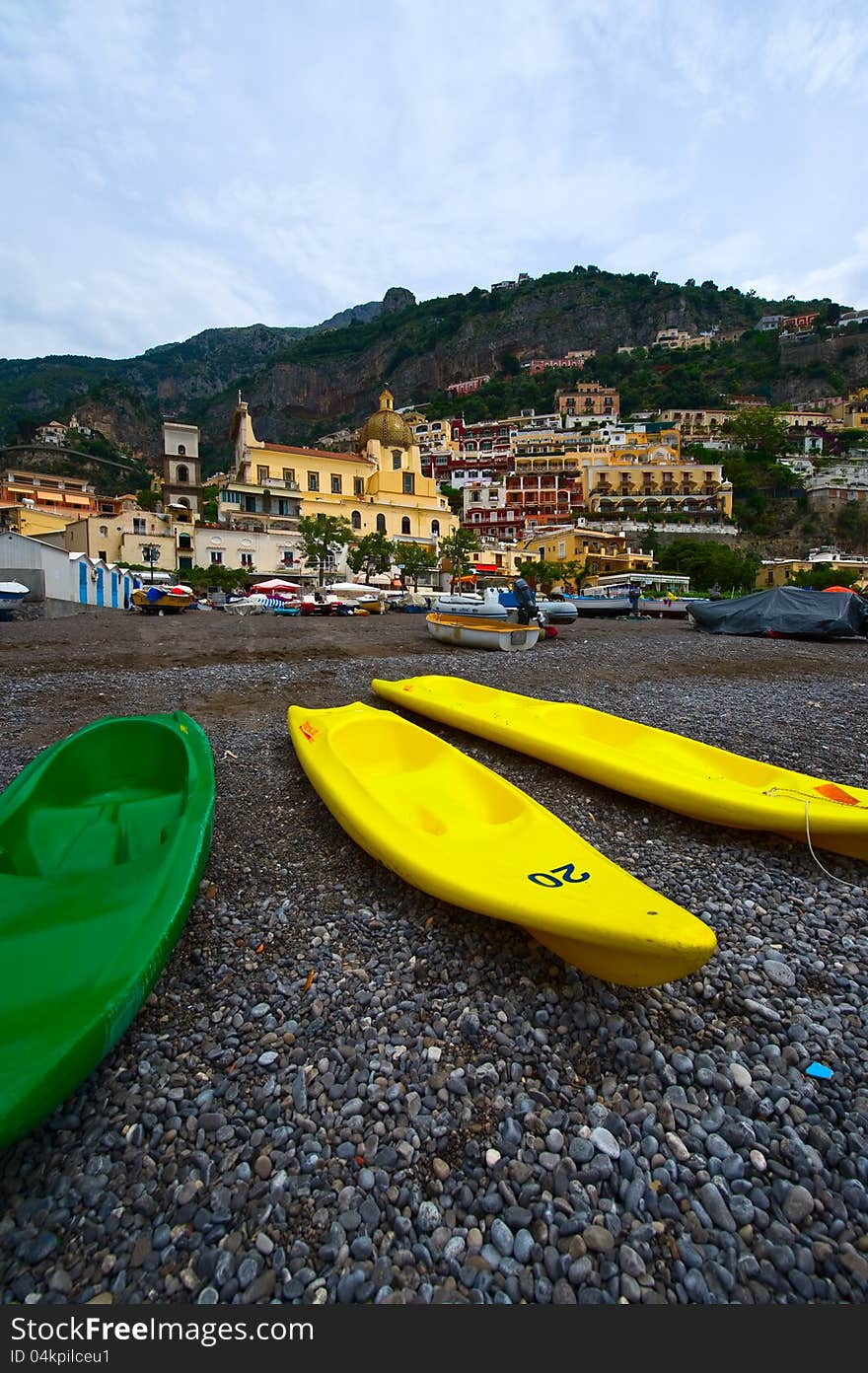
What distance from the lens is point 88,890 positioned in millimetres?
2266

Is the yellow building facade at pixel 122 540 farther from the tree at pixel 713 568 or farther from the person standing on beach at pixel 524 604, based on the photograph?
the tree at pixel 713 568

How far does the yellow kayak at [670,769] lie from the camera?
308cm

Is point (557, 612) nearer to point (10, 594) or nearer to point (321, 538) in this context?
point (10, 594)

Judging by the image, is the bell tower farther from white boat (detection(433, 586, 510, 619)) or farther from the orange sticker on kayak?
the orange sticker on kayak

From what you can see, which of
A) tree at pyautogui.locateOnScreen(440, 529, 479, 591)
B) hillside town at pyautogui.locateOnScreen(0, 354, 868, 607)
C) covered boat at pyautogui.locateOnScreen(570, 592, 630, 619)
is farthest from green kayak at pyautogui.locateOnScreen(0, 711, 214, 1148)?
tree at pyautogui.locateOnScreen(440, 529, 479, 591)

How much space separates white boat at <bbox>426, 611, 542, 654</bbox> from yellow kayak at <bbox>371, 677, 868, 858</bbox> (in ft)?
23.0

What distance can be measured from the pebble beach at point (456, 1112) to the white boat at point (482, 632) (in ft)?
32.2

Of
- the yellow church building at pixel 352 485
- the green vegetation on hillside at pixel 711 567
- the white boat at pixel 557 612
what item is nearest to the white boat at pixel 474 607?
the white boat at pixel 557 612

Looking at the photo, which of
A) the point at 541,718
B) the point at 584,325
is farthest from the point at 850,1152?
the point at 584,325

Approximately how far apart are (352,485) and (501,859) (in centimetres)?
5283

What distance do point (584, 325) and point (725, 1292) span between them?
514ft

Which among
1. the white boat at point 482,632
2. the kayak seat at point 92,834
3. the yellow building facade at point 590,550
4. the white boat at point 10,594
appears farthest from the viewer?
the yellow building facade at point 590,550

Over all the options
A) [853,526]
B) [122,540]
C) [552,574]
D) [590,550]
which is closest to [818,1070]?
[122,540]

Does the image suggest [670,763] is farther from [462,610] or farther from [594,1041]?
[462,610]
